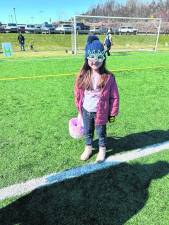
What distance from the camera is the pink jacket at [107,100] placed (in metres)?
3.79

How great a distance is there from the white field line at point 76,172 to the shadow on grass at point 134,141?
0.13m

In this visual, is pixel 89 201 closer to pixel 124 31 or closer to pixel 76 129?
pixel 76 129

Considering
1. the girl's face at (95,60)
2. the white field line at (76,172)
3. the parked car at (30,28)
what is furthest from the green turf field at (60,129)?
the parked car at (30,28)

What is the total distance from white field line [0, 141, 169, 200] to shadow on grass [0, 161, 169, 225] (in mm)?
103

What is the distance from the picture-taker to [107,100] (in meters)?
3.85

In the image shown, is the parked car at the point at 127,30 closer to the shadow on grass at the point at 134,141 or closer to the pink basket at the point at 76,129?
the shadow on grass at the point at 134,141

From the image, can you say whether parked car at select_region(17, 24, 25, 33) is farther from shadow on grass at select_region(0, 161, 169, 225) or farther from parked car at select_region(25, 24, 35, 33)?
shadow on grass at select_region(0, 161, 169, 225)

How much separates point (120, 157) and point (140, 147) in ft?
1.72

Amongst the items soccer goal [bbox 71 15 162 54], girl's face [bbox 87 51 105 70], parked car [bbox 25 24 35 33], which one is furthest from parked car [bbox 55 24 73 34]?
girl's face [bbox 87 51 105 70]

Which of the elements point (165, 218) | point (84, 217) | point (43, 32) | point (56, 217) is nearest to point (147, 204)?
point (165, 218)

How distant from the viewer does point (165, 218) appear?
3023 millimetres

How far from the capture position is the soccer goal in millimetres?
26469

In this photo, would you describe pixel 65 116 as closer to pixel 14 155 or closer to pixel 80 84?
pixel 14 155

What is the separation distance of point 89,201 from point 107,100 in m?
1.28
